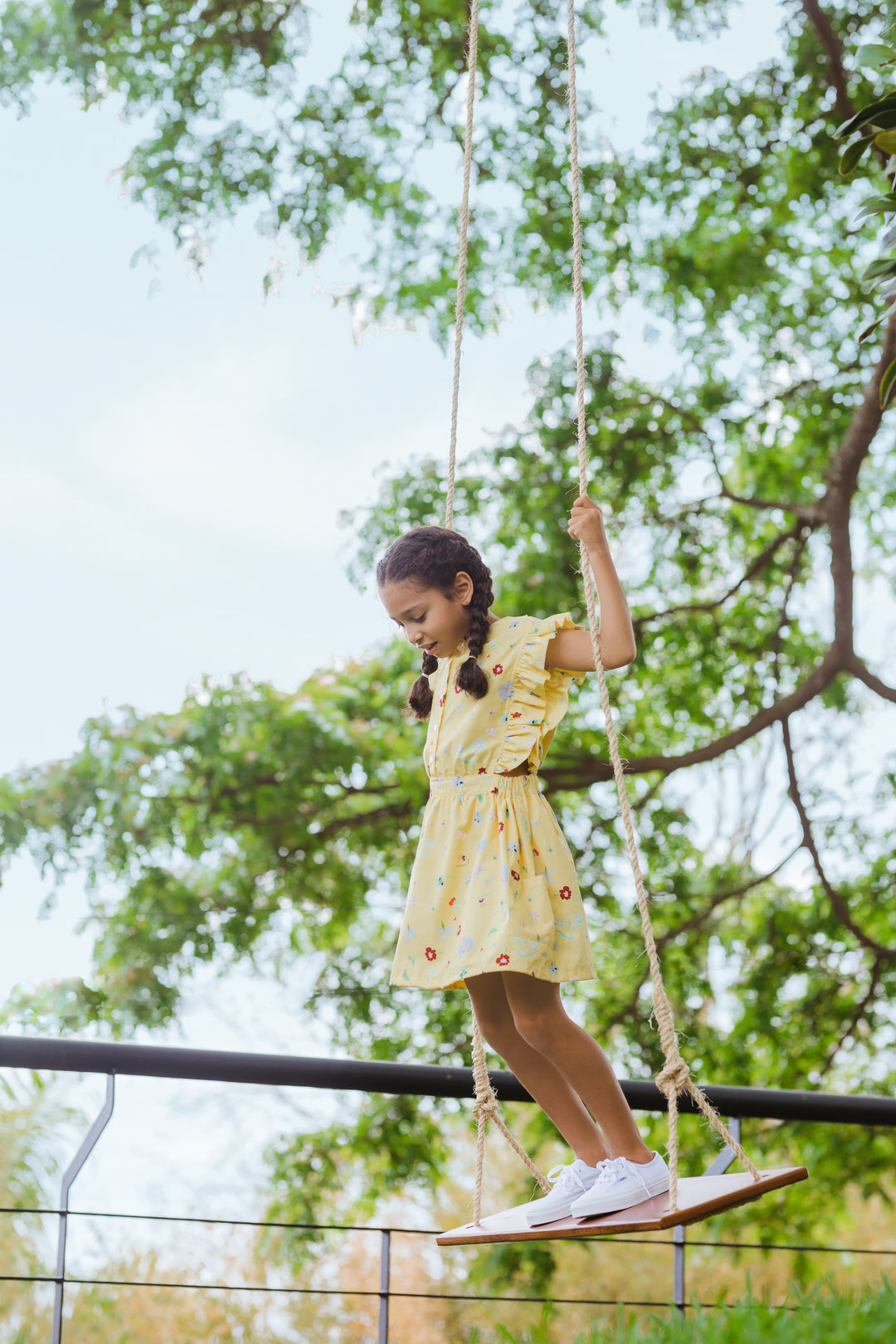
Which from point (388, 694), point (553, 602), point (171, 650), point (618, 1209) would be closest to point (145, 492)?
point (171, 650)

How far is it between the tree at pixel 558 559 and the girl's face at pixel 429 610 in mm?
2561

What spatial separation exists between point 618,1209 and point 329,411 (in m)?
7.46

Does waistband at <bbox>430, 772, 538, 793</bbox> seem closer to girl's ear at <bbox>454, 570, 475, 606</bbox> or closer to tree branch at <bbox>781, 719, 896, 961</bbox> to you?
girl's ear at <bbox>454, 570, 475, 606</bbox>

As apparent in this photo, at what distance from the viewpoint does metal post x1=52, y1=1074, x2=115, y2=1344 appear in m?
1.43

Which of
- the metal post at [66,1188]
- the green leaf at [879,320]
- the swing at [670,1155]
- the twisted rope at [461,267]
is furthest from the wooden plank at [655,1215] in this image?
the green leaf at [879,320]

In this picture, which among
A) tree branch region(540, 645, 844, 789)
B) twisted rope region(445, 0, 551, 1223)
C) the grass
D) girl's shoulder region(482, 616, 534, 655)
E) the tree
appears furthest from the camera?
the tree

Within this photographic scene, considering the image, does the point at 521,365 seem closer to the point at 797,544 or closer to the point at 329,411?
the point at 797,544

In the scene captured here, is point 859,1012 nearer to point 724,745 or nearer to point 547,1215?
point 724,745

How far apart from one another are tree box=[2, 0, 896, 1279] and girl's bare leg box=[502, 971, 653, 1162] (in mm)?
2749

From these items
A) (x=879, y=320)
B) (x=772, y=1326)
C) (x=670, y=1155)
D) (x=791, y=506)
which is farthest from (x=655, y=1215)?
(x=791, y=506)

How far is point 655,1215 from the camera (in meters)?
1.33

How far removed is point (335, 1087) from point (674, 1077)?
48 centimetres

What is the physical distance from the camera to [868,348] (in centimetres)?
459

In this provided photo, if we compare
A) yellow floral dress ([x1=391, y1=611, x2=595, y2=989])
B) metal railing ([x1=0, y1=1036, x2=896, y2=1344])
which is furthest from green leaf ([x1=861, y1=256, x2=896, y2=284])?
metal railing ([x1=0, y1=1036, x2=896, y2=1344])
